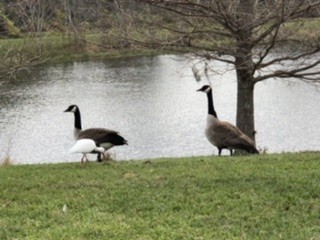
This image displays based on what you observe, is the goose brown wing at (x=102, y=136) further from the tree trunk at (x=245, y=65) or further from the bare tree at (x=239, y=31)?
the tree trunk at (x=245, y=65)

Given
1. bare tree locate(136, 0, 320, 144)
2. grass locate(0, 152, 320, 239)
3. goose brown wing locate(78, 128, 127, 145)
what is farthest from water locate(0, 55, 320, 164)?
grass locate(0, 152, 320, 239)

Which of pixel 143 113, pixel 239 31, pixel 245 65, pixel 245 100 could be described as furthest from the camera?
pixel 143 113

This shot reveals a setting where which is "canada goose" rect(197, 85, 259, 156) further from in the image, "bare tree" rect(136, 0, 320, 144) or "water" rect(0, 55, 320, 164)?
"water" rect(0, 55, 320, 164)

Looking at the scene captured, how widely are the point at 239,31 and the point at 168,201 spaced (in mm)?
4716

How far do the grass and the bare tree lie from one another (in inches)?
97.1

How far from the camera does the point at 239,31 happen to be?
10.2 metres

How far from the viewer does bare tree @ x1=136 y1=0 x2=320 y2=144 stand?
963 cm

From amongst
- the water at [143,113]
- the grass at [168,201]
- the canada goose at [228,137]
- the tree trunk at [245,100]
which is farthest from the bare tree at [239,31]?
the grass at [168,201]

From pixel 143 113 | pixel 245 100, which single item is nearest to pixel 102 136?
pixel 245 100

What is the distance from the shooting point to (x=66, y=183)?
7848mm

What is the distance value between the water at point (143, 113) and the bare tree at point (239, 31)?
167 centimetres

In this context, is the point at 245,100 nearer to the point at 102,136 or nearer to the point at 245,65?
the point at 245,65

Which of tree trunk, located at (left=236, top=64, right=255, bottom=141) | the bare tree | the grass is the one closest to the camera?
the grass

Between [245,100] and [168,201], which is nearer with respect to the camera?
[168,201]
